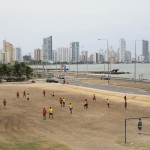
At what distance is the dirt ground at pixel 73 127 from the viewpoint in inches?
969

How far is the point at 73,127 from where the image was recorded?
103ft

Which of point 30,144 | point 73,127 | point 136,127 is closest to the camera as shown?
point 30,144

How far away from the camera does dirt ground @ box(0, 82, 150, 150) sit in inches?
969

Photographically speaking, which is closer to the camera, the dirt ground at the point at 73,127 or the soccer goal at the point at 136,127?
the dirt ground at the point at 73,127

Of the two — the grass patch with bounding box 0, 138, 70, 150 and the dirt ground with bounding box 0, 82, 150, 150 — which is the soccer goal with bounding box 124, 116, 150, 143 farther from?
the grass patch with bounding box 0, 138, 70, 150

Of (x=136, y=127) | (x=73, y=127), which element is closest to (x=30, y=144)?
(x=73, y=127)

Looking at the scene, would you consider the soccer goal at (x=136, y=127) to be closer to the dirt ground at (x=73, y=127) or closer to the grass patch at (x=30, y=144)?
the dirt ground at (x=73, y=127)

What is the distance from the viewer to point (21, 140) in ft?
83.4

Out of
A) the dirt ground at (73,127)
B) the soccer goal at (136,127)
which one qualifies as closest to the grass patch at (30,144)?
the dirt ground at (73,127)

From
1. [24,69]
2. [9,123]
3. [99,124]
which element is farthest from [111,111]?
[24,69]

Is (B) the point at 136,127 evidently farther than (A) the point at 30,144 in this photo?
Yes

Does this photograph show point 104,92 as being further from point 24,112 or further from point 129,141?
point 129,141

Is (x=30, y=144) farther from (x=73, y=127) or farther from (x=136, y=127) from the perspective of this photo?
(x=136, y=127)

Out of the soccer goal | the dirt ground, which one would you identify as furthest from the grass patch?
the soccer goal
